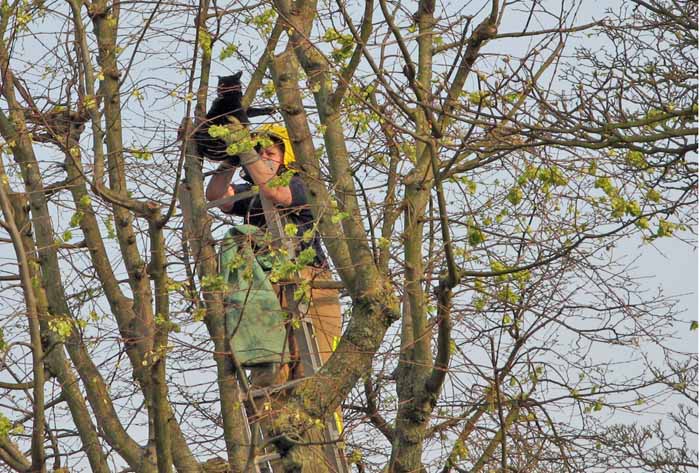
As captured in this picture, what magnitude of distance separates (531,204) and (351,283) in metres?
1.27

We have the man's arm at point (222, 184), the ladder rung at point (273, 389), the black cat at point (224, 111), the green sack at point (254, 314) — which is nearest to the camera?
the ladder rung at point (273, 389)

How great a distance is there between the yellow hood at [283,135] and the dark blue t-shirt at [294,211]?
0.41ft

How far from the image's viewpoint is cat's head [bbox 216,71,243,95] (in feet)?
27.1

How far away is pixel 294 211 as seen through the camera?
7.99 meters

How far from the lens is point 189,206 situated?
28.1ft

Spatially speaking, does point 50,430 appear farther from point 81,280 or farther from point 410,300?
point 410,300

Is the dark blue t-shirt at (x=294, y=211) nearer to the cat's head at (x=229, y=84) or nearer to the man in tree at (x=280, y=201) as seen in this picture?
the man in tree at (x=280, y=201)

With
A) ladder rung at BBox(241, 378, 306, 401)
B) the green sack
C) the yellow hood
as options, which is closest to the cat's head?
the yellow hood

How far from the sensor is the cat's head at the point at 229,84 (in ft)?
27.1

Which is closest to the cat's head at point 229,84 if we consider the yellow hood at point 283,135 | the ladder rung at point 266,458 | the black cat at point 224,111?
the black cat at point 224,111

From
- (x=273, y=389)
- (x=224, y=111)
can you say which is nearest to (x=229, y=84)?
(x=224, y=111)

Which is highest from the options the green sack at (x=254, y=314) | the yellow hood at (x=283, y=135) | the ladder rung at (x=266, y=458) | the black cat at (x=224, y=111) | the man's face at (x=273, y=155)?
the black cat at (x=224, y=111)

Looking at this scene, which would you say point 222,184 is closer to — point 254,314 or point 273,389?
point 254,314

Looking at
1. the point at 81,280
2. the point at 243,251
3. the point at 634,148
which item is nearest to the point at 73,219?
the point at 81,280
